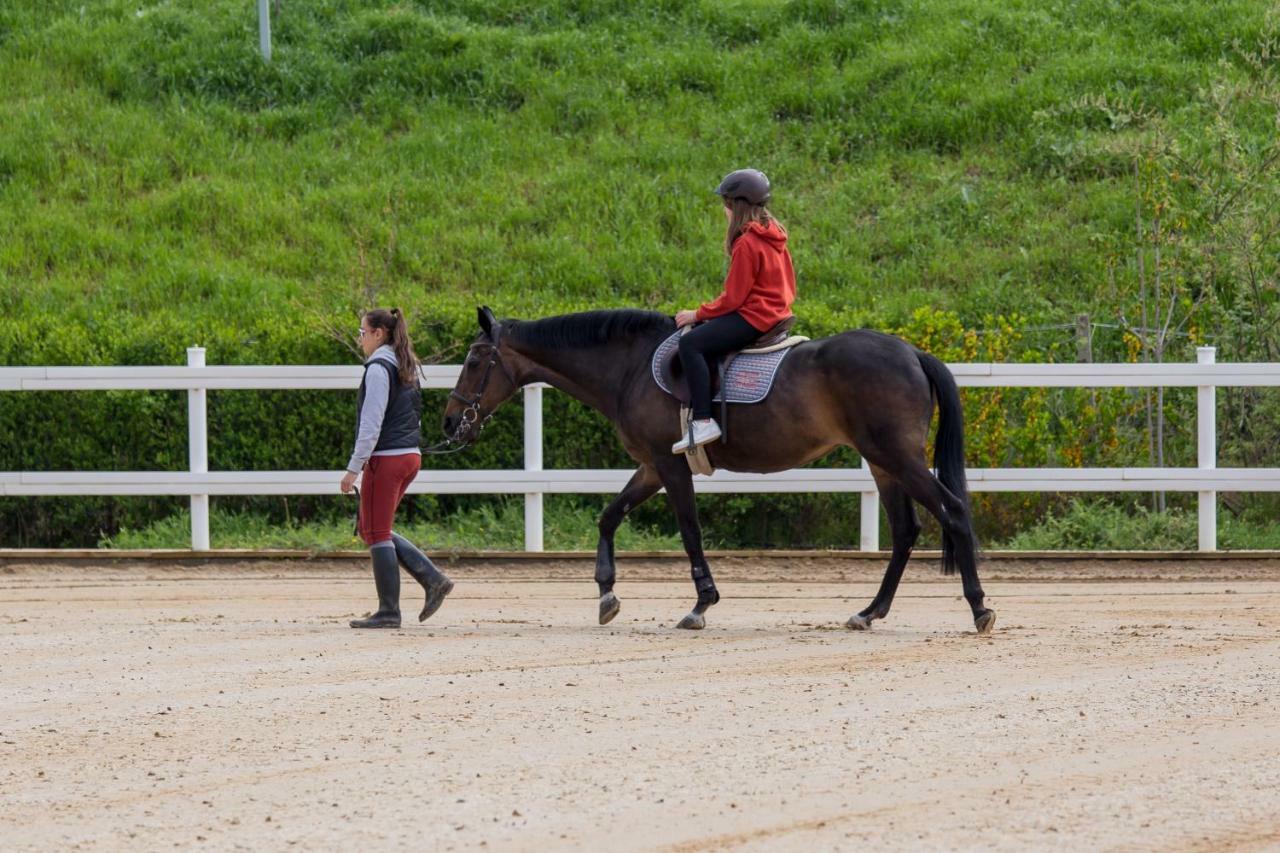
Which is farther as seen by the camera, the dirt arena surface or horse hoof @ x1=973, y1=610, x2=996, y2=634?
horse hoof @ x1=973, y1=610, x2=996, y2=634

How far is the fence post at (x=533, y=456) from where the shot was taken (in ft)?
42.2

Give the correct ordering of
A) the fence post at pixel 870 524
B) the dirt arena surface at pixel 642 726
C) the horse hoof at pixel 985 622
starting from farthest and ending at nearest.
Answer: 1. the fence post at pixel 870 524
2. the horse hoof at pixel 985 622
3. the dirt arena surface at pixel 642 726

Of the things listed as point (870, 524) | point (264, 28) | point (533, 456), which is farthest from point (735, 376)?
point (264, 28)

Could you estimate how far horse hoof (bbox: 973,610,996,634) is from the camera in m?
9.08

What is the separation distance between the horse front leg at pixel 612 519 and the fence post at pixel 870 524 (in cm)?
334

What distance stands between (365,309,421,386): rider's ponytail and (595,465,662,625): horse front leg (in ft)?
4.60

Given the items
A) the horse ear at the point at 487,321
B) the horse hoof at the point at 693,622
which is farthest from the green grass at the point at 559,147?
the horse hoof at the point at 693,622

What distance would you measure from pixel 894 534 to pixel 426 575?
2.68 metres

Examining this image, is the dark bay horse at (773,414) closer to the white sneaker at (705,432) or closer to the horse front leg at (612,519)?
the horse front leg at (612,519)

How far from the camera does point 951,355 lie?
1384cm

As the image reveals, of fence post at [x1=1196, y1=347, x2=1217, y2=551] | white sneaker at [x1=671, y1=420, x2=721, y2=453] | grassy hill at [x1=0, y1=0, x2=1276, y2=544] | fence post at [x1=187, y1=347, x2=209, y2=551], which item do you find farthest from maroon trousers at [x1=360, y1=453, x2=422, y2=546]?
fence post at [x1=1196, y1=347, x2=1217, y2=551]

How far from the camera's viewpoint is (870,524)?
1305 cm

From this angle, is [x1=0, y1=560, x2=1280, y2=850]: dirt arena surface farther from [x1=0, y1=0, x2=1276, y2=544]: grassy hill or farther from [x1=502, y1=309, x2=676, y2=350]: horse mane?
[x1=0, y1=0, x2=1276, y2=544]: grassy hill

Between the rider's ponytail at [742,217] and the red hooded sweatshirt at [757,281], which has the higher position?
the rider's ponytail at [742,217]
